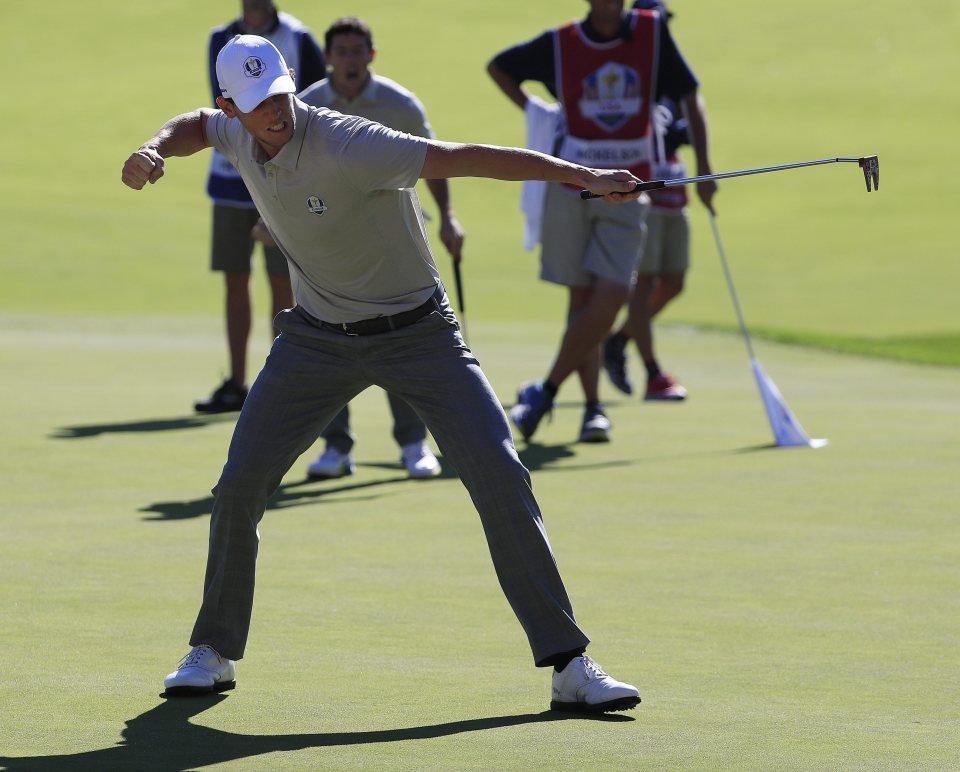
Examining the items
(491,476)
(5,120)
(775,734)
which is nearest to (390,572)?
(491,476)

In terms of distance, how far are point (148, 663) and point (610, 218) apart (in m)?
5.28

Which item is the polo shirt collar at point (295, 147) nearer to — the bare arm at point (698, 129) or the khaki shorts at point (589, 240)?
the khaki shorts at point (589, 240)

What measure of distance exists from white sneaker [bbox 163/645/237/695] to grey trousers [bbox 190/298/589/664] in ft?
0.11

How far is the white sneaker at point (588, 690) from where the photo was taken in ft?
16.4

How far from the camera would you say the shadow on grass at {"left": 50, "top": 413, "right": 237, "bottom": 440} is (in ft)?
35.0

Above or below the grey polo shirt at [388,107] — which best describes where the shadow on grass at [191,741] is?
below

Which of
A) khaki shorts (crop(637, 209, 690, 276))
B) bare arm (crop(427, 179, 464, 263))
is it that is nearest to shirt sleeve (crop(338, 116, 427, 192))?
bare arm (crop(427, 179, 464, 263))

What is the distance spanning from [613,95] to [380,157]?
5382mm

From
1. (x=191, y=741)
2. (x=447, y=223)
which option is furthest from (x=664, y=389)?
(x=191, y=741)

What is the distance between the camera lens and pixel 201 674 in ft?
17.0

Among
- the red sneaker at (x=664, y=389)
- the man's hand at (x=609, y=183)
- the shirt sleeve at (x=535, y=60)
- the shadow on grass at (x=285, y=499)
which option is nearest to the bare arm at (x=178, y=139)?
the man's hand at (x=609, y=183)

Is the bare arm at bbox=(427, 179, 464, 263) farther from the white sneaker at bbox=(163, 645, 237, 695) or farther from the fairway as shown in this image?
the white sneaker at bbox=(163, 645, 237, 695)

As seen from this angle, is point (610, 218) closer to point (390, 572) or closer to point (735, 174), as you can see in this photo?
point (390, 572)

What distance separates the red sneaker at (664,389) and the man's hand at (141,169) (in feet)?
25.5
